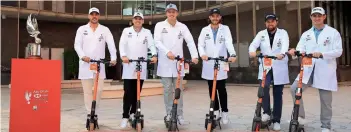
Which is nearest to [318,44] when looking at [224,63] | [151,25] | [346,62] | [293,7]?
[224,63]

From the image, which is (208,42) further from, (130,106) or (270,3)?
(270,3)

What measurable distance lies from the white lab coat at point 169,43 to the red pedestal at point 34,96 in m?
1.46

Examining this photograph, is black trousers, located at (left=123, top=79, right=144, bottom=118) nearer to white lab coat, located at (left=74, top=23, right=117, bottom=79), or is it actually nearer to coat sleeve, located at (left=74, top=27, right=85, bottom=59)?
white lab coat, located at (left=74, top=23, right=117, bottom=79)

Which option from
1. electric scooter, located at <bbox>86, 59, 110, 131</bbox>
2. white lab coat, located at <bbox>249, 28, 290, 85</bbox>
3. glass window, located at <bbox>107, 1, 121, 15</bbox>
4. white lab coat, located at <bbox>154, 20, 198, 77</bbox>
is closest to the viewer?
electric scooter, located at <bbox>86, 59, 110, 131</bbox>

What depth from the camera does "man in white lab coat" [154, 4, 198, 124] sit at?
4715 millimetres

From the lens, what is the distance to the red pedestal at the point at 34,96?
3773mm

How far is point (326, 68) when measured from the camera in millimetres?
4266

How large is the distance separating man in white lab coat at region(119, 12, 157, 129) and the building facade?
9.39 m

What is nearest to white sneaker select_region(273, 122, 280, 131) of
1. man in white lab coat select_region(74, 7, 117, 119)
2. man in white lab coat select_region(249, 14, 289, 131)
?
man in white lab coat select_region(249, 14, 289, 131)

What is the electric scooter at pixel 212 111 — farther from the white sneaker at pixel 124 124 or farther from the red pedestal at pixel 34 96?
the red pedestal at pixel 34 96

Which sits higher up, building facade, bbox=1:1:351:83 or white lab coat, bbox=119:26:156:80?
building facade, bbox=1:1:351:83

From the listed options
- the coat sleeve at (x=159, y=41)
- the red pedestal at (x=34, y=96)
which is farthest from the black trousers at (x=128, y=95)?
the red pedestal at (x=34, y=96)

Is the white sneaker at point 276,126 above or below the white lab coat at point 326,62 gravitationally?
below

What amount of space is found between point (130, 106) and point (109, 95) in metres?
4.77
